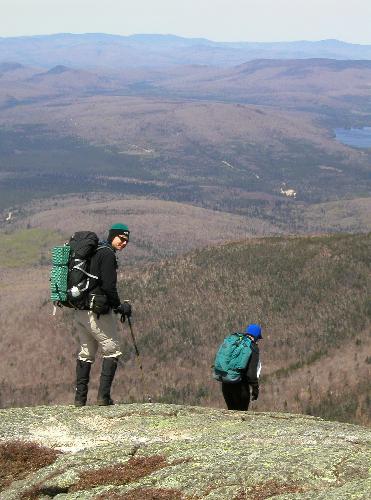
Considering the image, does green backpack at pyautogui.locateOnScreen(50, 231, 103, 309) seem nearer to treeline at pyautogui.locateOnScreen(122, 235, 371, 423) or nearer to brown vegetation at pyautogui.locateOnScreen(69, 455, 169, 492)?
brown vegetation at pyautogui.locateOnScreen(69, 455, 169, 492)

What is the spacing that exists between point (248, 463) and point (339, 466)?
1966mm

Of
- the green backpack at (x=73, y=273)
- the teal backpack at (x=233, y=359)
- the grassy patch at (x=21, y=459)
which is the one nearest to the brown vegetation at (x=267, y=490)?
the grassy patch at (x=21, y=459)

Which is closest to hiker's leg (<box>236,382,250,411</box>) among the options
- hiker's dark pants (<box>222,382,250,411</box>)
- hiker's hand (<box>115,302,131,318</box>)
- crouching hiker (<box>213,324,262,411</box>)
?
hiker's dark pants (<box>222,382,250,411</box>)

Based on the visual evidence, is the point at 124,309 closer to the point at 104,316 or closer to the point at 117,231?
the point at 104,316

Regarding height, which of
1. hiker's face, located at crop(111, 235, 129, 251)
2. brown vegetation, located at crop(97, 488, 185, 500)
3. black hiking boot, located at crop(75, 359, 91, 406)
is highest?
hiker's face, located at crop(111, 235, 129, 251)

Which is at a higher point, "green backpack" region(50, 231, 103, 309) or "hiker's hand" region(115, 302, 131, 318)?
"green backpack" region(50, 231, 103, 309)

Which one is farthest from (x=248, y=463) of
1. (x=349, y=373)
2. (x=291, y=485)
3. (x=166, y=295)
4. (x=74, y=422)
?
(x=166, y=295)

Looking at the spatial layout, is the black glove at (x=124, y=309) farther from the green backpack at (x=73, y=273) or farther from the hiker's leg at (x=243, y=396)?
the hiker's leg at (x=243, y=396)

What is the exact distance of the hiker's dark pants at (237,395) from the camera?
23.3 metres

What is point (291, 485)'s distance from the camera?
14.9 m

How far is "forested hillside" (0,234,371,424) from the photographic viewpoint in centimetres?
12738

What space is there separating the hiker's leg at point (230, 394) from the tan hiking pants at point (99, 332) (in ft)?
12.3

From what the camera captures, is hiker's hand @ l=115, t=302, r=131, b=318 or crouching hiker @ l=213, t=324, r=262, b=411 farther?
crouching hiker @ l=213, t=324, r=262, b=411

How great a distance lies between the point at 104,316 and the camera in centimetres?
2138
